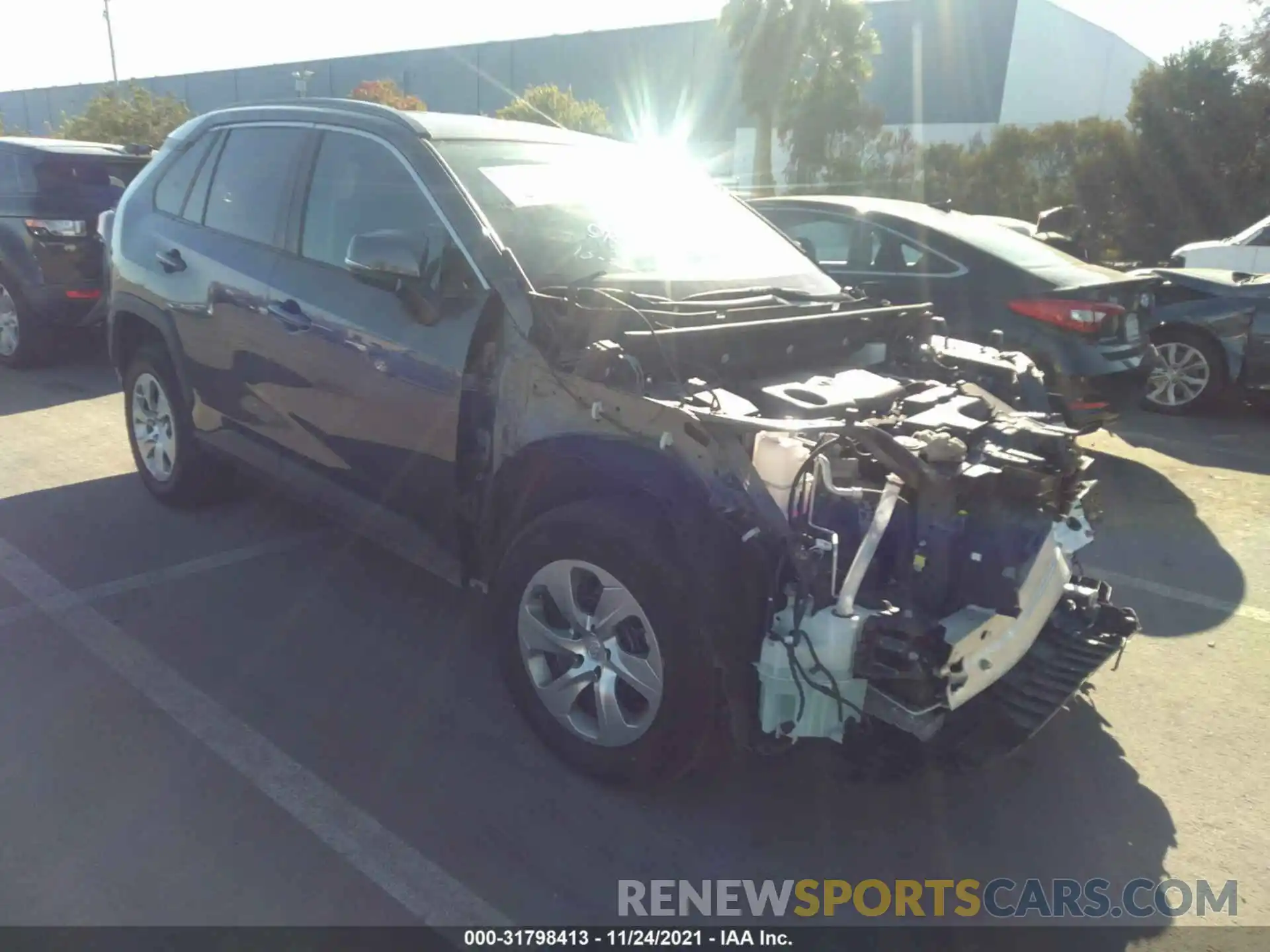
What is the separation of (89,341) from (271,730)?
8.15 m

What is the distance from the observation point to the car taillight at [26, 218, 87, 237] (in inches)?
333

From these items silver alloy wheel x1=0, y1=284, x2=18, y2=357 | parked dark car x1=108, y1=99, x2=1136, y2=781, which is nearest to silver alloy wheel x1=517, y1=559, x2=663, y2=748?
parked dark car x1=108, y1=99, x2=1136, y2=781

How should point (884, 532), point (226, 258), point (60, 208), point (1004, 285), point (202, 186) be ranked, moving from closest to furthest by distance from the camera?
point (884, 532) < point (226, 258) < point (202, 186) < point (1004, 285) < point (60, 208)

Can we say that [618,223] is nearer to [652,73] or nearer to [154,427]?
[154,427]

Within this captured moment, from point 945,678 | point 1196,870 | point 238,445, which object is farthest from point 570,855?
point 238,445

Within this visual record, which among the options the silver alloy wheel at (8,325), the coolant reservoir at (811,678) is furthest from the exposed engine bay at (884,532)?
the silver alloy wheel at (8,325)

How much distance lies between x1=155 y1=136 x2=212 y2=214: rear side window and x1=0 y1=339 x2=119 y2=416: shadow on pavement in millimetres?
3224

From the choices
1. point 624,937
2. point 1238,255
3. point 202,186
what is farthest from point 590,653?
point 1238,255

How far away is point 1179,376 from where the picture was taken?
8609mm

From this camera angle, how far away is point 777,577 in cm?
274

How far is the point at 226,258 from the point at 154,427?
1418mm

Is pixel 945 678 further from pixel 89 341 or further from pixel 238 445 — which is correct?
pixel 89 341

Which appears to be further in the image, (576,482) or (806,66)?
(806,66)

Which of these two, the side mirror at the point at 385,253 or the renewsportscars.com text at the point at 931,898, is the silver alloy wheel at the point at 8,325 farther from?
the renewsportscars.com text at the point at 931,898
